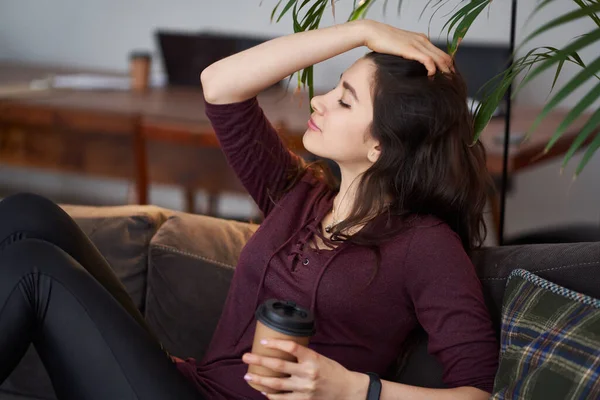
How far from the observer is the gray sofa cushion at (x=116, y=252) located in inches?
78.5

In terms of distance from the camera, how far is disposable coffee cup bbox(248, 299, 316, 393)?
1215 mm

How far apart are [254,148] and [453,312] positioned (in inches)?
21.2

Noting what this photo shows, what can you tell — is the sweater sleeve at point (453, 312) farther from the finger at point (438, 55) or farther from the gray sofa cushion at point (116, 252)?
the gray sofa cushion at point (116, 252)

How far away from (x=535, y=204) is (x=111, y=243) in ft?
5.40

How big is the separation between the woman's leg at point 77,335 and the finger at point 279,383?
9.5 inches

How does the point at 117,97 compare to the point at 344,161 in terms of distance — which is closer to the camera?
the point at 344,161

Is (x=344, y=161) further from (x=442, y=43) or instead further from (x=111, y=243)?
(x=442, y=43)

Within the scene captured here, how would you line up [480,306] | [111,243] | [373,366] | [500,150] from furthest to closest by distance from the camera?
[500,150], [111,243], [373,366], [480,306]

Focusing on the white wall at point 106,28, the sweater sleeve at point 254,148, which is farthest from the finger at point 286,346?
the white wall at point 106,28

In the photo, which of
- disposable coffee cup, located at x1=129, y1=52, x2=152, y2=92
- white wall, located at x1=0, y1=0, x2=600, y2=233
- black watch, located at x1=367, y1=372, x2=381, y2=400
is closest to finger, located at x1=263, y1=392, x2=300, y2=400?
black watch, located at x1=367, y1=372, x2=381, y2=400

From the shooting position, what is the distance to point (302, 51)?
1614 millimetres

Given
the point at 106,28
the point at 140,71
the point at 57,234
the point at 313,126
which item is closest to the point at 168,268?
the point at 57,234

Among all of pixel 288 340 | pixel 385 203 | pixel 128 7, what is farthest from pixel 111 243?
pixel 128 7

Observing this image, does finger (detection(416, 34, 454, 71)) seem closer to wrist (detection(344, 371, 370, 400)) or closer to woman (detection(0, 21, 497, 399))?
woman (detection(0, 21, 497, 399))
